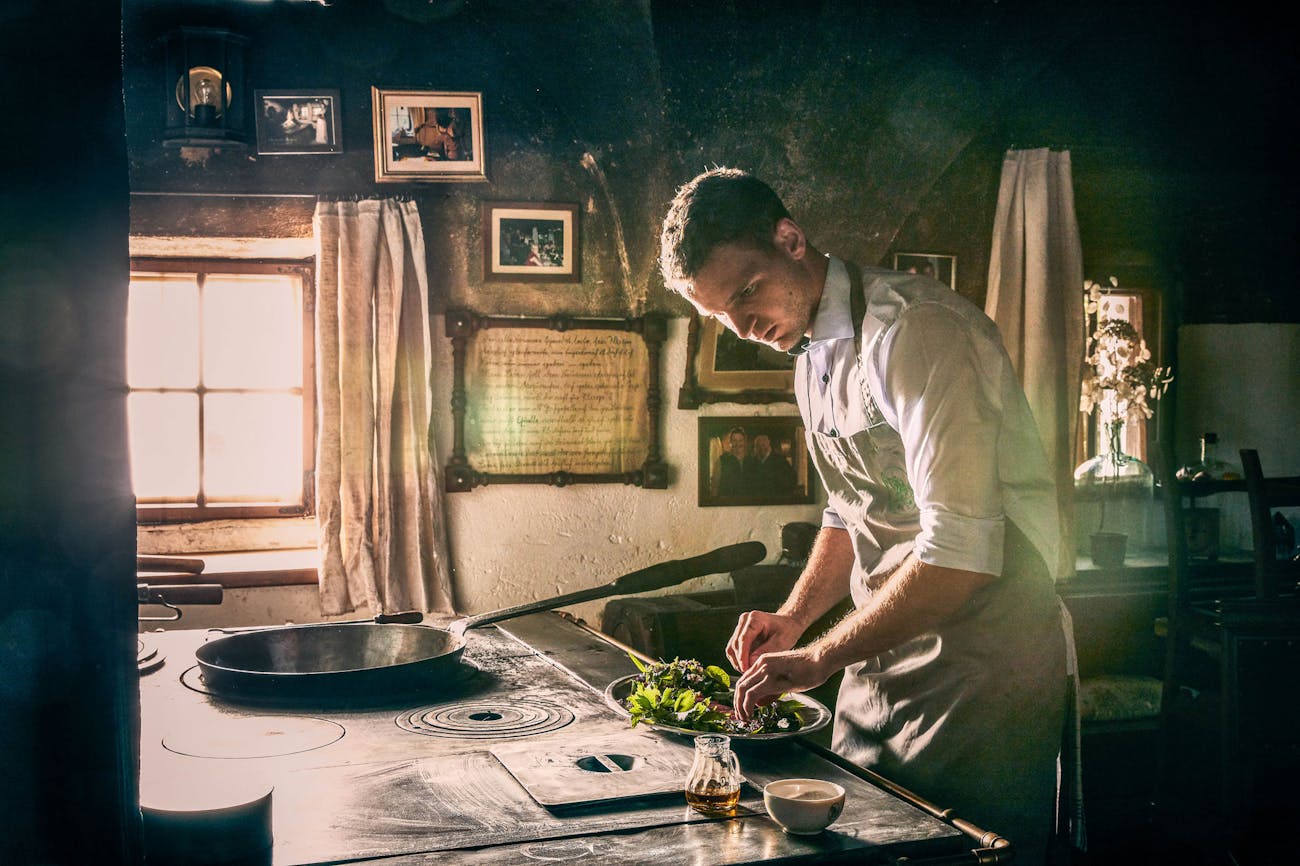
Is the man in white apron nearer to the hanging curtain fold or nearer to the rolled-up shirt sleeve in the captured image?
the rolled-up shirt sleeve

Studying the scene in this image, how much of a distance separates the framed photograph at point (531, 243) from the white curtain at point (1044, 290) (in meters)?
1.86

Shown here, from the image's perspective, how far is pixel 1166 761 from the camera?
3.94 metres

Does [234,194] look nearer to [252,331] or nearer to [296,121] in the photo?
[296,121]

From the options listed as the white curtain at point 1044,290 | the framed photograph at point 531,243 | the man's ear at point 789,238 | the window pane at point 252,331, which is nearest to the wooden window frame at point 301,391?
the window pane at point 252,331

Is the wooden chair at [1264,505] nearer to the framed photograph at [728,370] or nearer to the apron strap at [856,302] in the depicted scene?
the framed photograph at [728,370]

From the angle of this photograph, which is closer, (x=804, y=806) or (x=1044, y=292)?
(x=804, y=806)

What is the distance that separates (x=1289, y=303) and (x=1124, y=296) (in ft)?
2.59

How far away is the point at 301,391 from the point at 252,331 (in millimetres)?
296

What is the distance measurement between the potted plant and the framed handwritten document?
1.94 meters

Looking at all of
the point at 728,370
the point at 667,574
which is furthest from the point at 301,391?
the point at 667,574

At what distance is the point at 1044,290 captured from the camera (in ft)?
15.1

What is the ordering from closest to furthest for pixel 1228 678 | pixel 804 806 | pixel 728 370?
pixel 804 806, pixel 1228 678, pixel 728 370

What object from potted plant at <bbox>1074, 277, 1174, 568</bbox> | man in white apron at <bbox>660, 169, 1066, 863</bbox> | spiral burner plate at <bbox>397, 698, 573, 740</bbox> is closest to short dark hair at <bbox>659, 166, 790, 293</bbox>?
man in white apron at <bbox>660, 169, 1066, 863</bbox>

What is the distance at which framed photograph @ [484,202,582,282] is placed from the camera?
4.12m
